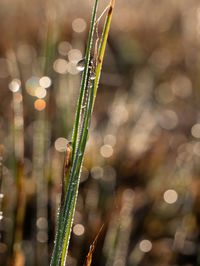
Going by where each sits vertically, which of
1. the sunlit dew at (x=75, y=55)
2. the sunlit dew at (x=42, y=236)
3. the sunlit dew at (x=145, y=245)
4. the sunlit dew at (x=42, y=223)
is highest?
the sunlit dew at (x=75, y=55)

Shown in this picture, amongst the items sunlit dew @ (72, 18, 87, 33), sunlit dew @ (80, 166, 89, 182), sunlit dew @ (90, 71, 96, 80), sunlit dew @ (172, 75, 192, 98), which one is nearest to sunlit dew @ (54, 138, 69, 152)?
sunlit dew @ (80, 166, 89, 182)

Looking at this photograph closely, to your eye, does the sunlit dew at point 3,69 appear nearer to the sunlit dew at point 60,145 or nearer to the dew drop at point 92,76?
the sunlit dew at point 60,145

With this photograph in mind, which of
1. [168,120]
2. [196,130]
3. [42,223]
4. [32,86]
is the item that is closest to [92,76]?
[42,223]

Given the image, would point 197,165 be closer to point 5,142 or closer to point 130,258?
point 130,258

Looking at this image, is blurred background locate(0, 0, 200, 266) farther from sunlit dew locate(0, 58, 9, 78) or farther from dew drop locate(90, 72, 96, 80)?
dew drop locate(90, 72, 96, 80)

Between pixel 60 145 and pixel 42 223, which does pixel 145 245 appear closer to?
pixel 42 223

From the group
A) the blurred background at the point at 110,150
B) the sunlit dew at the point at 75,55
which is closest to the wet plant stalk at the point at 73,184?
the blurred background at the point at 110,150
